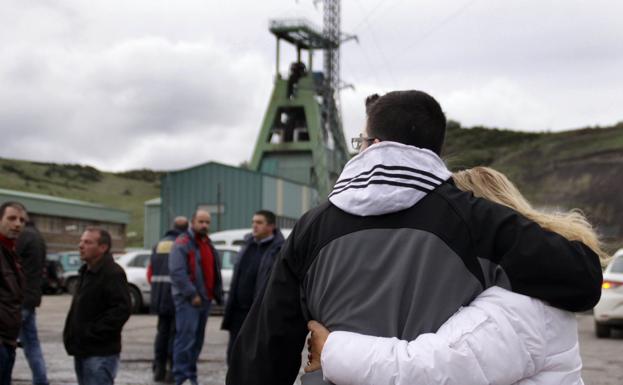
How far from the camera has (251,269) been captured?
839 cm

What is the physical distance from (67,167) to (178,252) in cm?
9702

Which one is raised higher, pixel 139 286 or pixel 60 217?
pixel 60 217

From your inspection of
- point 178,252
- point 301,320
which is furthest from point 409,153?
point 178,252

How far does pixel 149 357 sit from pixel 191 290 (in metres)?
3.62

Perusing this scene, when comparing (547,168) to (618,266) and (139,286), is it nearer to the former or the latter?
(139,286)

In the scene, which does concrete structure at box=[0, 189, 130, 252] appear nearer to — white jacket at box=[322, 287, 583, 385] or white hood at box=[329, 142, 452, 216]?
white hood at box=[329, 142, 452, 216]

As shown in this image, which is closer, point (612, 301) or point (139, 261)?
point (612, 301)

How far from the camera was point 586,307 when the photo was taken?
234 cm

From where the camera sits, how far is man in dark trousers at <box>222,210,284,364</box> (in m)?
8.30

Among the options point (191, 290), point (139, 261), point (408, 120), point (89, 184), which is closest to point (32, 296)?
point (191, 290)

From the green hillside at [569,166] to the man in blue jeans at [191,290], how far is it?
105 feet

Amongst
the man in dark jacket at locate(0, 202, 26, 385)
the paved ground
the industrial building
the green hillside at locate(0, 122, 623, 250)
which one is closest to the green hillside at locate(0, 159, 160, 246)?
the green hillside at locate(0, 122, 623, 250)

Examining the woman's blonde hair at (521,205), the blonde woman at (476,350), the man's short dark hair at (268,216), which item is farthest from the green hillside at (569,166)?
the blonde woman at (476,350)

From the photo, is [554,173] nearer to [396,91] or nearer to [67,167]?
[396,91]
